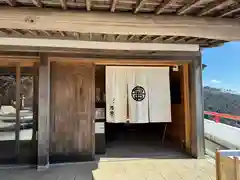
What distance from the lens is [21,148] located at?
475 cm

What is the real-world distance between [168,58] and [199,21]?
2.12 m

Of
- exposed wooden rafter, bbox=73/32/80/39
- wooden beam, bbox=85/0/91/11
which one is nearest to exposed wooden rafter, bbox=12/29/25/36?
exposed wooden rafter, bbox=73/32/80/39

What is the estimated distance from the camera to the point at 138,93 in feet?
18.5

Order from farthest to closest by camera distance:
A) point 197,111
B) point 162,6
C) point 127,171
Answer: point 197,111, point 127,171, point 162,6

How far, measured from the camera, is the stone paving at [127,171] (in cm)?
392

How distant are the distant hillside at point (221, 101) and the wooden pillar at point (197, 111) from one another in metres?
3.81

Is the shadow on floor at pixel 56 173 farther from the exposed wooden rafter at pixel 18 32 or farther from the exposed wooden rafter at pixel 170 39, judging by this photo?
the exposed wooden rafter at pixel 170 39

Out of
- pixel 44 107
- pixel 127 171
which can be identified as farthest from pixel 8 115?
pixel 127 171

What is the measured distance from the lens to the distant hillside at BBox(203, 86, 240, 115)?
8.77 meters

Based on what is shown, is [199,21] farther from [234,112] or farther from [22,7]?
[234,112]

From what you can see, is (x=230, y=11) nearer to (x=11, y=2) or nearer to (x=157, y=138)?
(x=11, y=2)

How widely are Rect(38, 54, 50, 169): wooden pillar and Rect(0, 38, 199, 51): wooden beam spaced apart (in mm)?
301

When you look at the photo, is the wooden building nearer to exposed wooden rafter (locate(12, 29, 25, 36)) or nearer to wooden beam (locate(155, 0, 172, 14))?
exposed wooden rafter (locate(12, 29, 25, 36))

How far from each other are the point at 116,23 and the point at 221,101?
7.74 metres
